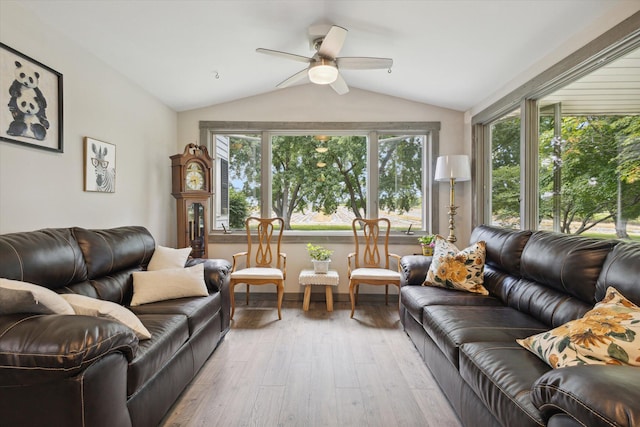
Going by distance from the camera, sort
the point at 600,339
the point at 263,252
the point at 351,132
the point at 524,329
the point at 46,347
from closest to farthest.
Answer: the point at 46,347
the point at 600,339
the point at 524,329
the point at 263,252
the point at 351,132

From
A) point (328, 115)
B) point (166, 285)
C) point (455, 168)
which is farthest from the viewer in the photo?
point (328, 115)

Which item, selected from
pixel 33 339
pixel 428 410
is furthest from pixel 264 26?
pixel 428 410

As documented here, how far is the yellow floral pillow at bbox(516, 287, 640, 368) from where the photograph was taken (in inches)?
48.0

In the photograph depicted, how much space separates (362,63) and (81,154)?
7.79 ft

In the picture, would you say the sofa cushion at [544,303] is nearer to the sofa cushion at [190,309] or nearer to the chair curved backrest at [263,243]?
the sofa cushion at [190,309]

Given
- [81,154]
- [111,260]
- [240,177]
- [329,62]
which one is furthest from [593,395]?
[240,177]

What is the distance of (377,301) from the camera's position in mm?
4109

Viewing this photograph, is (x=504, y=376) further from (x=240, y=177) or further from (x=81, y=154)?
(x=240, y=177)

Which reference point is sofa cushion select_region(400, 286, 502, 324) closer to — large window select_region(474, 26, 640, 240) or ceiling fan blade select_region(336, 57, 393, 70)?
large window select_region(474, 26, 640, 240)

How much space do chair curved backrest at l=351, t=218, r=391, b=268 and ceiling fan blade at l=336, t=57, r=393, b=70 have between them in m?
1.81

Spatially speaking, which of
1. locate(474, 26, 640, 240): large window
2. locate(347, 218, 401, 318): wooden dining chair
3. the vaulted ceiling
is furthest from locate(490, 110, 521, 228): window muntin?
locate(347, 218, 401, 318): wooden dining chair

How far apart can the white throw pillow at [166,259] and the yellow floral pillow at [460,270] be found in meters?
2.22

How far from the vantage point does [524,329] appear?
189 centimetres

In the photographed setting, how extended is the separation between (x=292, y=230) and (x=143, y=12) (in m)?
2.84
